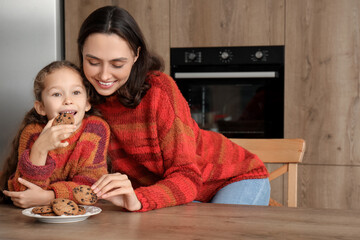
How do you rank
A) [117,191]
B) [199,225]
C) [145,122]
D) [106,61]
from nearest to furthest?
[199,225], [117,191], [106,61], [145,122]

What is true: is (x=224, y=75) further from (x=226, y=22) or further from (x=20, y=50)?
(x=20, y=50)

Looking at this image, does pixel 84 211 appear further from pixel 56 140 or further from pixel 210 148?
pixel 210 148

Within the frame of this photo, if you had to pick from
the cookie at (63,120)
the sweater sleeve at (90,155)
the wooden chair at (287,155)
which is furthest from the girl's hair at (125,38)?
the wooden chair at (287,155)

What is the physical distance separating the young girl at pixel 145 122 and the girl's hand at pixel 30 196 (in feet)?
0.71

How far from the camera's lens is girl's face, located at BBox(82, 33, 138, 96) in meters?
1.23

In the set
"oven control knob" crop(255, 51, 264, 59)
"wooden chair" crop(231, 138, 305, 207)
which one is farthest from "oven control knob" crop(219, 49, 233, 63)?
"wooden chair" crop(231, 138, 305, 207)

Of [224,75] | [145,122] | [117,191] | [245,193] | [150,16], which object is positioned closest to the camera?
[117,191]

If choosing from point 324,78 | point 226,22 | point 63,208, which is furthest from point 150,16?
point 63,208

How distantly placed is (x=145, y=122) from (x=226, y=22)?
1461 millimetres

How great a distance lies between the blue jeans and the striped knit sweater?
0.43 metres

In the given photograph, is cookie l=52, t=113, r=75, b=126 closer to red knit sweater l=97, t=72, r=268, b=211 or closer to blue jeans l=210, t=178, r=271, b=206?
red knit sweater l=97, t=72, r=268, b=211

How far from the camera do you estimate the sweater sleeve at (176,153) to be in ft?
3.69

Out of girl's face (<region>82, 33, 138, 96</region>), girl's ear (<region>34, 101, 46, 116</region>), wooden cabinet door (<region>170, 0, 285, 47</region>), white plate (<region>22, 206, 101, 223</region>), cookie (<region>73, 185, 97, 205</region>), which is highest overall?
wooden cabinet door (<region>170, 0, 285, 47</region>)

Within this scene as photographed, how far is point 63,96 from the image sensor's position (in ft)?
4.09
